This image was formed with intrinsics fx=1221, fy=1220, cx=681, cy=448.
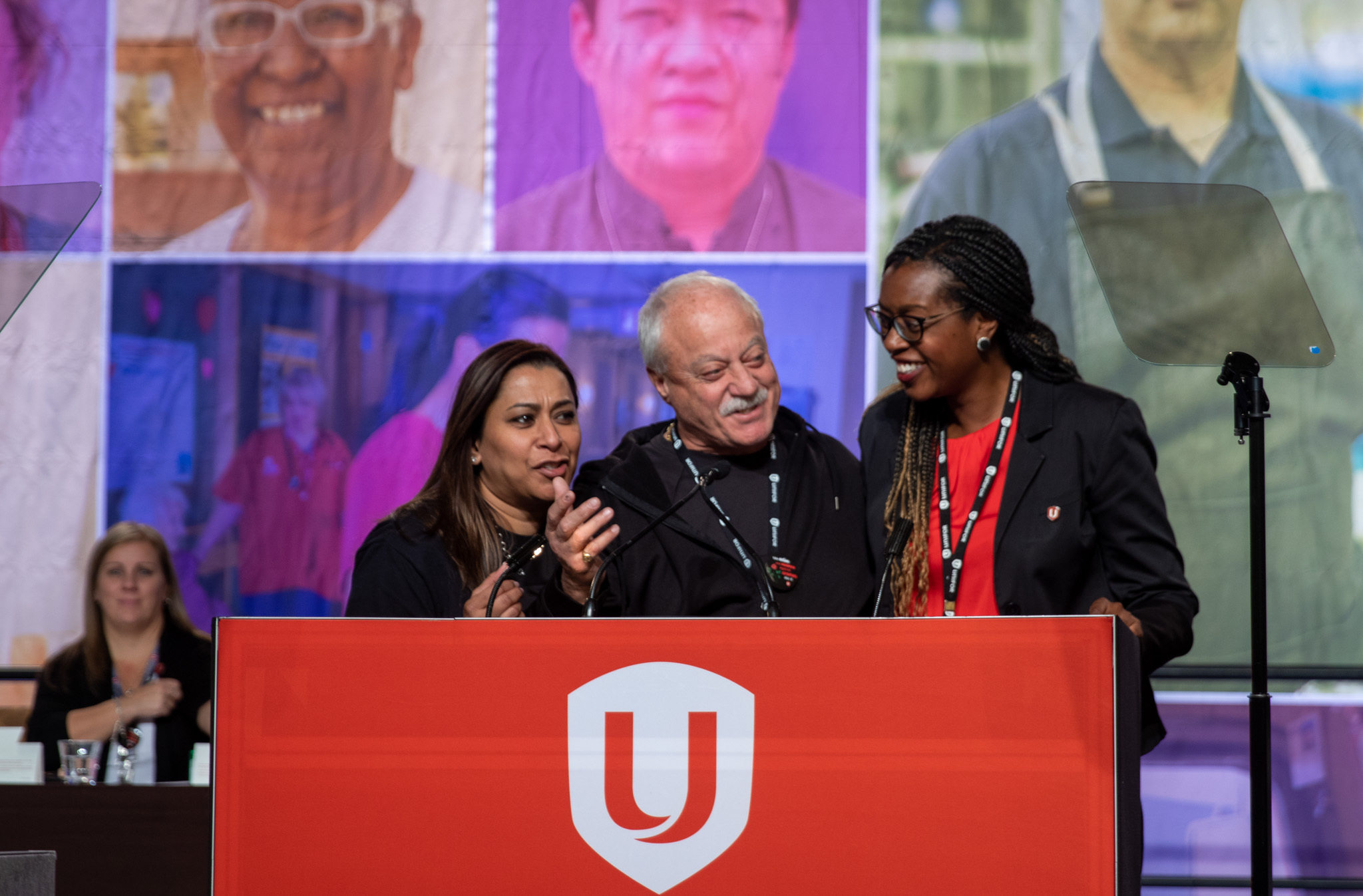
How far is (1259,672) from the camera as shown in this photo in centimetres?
201

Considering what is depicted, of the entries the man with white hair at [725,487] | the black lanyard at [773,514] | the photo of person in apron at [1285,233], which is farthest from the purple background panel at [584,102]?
the black lanyard at [773,514]

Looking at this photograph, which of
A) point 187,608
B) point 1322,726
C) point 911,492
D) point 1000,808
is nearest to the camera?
point 1000,808

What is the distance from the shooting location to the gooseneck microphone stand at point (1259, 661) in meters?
1.96

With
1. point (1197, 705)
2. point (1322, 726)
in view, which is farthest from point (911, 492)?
point (1322, 726)

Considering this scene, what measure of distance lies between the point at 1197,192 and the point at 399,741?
1811 millimetres

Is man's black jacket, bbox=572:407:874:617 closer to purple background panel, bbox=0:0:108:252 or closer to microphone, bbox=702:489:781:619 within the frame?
microphone, bbox=702:489:781:619

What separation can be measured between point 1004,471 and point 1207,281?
520mm

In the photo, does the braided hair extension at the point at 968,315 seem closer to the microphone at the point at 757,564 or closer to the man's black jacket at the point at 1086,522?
the man's black jacket at the point at 1086,522

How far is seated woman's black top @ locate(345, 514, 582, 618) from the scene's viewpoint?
100 inches

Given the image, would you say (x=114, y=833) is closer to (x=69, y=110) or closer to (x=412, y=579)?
(x=412, y=579)

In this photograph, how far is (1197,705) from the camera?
3.67 metres

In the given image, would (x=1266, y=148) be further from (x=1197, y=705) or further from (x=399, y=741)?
(x=399, y=741)

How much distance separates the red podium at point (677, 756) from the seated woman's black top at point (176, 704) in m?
2.31

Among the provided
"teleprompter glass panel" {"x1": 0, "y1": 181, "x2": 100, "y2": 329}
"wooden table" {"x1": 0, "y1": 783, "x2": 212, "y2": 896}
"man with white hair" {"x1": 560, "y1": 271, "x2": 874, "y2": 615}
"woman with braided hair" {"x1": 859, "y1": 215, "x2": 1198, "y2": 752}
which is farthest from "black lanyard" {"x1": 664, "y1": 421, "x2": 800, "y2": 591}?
"wooden table" {"x1": 0, "y1": 783, "x2": 212, "y2": 896}
